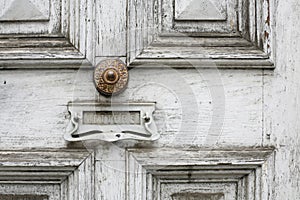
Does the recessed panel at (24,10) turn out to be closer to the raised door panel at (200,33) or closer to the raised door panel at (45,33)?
the raised door panel at (45,33)

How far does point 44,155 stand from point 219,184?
0.32 m

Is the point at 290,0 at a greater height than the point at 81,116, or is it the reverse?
the point at 290,0

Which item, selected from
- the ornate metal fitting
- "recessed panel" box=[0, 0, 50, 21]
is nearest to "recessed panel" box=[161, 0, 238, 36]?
the ornate metal fitting

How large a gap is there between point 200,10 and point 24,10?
324mm

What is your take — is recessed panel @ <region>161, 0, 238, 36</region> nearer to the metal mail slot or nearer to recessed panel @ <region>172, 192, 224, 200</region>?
the metal mail slot

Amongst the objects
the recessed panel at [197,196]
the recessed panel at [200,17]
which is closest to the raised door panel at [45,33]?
the recessed panel at [200,17]

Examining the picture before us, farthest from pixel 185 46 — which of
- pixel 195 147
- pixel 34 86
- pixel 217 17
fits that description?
pixel 34 86

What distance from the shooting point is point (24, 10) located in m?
1.06

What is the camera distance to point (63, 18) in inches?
41.4

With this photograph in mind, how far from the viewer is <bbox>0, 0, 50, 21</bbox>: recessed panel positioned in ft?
3.47

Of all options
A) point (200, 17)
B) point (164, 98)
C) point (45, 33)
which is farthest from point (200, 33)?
point (45, 33)

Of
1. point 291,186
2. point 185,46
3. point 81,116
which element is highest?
point 185,46

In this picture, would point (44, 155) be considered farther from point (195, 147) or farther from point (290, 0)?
point (290, 0)

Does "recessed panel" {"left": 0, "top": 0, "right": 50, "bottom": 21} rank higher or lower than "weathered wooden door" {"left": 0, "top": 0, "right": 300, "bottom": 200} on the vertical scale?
higher
